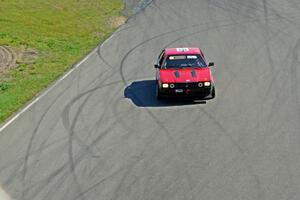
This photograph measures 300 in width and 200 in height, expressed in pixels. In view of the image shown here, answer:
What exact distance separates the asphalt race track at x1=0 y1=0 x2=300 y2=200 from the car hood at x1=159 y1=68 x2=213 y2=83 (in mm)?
873

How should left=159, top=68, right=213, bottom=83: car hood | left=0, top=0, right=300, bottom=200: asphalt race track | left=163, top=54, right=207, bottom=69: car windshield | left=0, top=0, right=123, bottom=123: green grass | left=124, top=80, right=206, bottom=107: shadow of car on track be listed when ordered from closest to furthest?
1. left=0, top=0, right=300, bottom=200: asphalt race track
2. left=159, top=68, right=213, bottom=83: car hood
3. left=124, top=80, right=206, bottom=107: shadow of car on track
4. left=163, top=54, right=207, bottom=69: car windshield
5. left=0, top=0, right=123, bottom=123: green grass

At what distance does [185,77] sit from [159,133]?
3.32m

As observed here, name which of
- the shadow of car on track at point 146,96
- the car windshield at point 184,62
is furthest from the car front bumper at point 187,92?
the car windshield at point 184,62

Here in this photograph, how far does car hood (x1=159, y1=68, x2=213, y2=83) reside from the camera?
20.5m

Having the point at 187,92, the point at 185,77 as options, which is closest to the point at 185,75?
the point at 185,77

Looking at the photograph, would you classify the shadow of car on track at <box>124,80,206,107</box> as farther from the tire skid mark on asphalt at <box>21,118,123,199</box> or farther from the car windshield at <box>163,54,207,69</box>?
the tire skid mark on asphalt at <box>21,118,123,199</box>

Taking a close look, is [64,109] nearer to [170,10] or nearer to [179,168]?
[179,168]

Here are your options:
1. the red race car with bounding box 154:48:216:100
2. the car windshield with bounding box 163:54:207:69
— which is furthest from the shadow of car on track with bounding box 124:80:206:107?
the car windshield with bounding box 163:54:207:69

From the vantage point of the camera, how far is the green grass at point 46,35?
79.2 feet

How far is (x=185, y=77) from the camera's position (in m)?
20.6

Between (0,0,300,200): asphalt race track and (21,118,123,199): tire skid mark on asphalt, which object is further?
(21,118,123,199): tire skid mark on asphalt

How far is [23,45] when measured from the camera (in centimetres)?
3080

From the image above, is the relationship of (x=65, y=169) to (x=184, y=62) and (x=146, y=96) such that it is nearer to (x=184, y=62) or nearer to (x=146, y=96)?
(x=146, y=96)

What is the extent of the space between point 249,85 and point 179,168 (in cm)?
749
